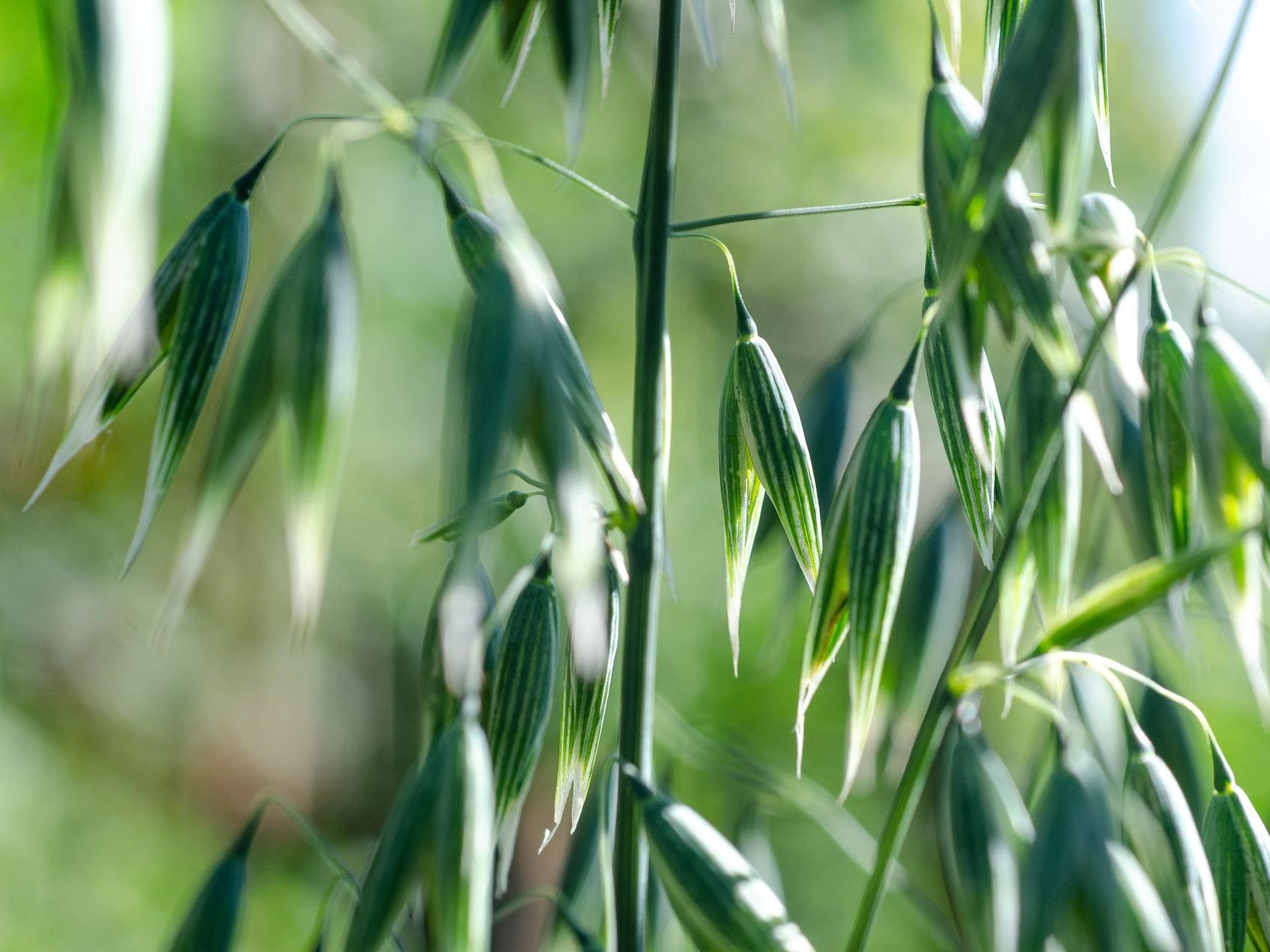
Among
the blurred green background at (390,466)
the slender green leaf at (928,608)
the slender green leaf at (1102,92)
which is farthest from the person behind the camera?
the blurred green background at (390,466)

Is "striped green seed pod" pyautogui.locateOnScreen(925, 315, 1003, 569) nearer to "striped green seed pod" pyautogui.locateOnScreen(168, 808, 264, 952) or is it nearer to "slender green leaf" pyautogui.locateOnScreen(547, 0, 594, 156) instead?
"slender green leaf" pyautogui.locateOnScreen(547, 0, 594, 156)

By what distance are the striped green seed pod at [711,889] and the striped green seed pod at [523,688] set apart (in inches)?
1.6

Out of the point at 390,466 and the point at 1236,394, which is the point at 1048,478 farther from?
the point at 390,466

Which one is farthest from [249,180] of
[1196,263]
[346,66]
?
[1196,263]

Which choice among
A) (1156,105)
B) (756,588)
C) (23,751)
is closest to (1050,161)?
(756,588)

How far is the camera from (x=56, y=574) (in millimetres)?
1814

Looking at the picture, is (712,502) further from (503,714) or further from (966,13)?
(503,714)

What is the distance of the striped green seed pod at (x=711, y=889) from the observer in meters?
0.27

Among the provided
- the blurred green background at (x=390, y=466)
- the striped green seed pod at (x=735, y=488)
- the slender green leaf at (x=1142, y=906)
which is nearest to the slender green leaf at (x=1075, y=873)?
the slender green leaf at (x=1142, y=906)

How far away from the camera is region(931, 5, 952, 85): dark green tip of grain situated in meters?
0.26

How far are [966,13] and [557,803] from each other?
6.98ft

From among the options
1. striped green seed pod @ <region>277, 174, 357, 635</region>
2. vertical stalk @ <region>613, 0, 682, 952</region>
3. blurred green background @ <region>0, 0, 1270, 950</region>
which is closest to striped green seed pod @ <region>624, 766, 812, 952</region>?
vertical stalk @ <region>613, 0, 682, 952</region>

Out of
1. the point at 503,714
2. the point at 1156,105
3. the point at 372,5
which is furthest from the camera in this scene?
the point at 1156,105

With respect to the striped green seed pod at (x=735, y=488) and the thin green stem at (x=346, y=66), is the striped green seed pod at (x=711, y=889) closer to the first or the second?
the striped green seed pod at (x=735, y=488)
